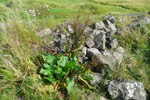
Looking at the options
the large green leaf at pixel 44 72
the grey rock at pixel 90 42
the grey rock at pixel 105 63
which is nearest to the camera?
the large green leaf at pixel 44 72

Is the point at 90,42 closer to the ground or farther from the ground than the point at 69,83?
farther from the ground

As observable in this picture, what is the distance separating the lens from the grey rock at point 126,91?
7.36 feet

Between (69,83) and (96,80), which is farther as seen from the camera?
(96,80)

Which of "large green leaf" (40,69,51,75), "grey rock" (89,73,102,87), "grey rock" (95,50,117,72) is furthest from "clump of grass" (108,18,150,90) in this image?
"large green leaf" (40,69,51,75)

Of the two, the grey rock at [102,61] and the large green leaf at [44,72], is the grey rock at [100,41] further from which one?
the large green leaf at [44,72]

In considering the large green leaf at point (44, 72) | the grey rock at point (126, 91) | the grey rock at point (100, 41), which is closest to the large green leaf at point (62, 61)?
the large green leaf at point (44, 72)

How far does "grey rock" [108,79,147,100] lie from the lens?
88.3 inches

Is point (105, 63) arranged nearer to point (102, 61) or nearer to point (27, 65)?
point (102, 61)

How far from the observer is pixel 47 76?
235 cm

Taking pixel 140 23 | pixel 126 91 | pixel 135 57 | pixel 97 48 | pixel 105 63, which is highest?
pixel 140 23

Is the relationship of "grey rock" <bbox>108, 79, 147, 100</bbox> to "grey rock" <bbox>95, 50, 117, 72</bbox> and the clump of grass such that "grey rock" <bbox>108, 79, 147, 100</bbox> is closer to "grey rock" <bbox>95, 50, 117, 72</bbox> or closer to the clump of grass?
the clump of grass

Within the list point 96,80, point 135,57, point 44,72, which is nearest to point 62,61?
point 44,72

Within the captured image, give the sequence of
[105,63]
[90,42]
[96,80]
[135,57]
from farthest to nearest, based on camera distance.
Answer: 1. [135,57]
2. [90,42]
3. [105,63]
4. [96,80]

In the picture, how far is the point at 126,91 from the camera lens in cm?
228
